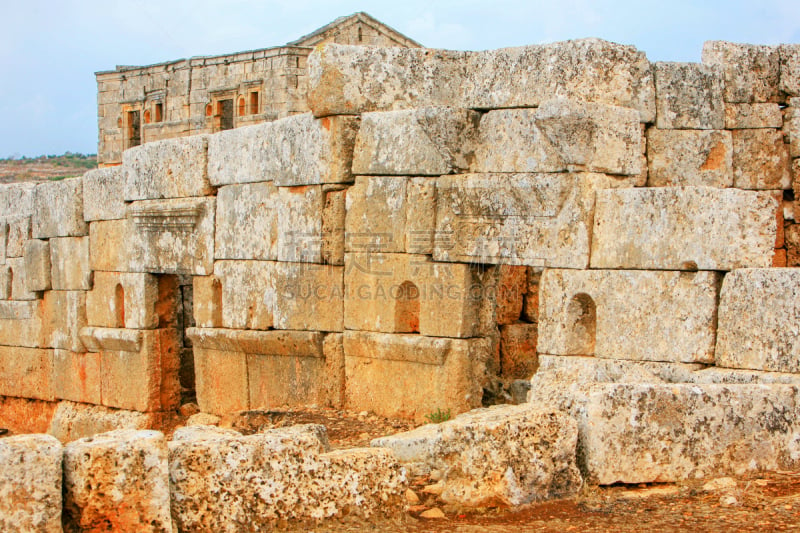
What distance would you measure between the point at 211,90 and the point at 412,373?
16.8 meters

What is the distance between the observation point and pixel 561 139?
7074mm

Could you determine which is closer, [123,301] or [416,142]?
[416,142]

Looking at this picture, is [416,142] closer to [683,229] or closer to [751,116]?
[683,229]

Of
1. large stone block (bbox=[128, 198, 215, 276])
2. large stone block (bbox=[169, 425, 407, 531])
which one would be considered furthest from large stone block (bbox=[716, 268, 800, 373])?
large stone block (bbox=[128, 198, 215, 276])

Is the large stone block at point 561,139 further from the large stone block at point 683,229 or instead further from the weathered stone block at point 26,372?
the weathered stone block at point 26,372

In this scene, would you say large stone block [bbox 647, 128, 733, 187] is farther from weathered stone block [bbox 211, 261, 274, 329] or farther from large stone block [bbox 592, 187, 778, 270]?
weathered stone block [bbox 211, 261, 274, 329]

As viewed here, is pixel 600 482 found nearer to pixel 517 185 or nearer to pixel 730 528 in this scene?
pixel 730 528

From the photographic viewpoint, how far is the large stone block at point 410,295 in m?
7.73

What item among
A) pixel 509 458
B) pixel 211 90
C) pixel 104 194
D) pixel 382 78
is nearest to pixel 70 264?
pixel 104 194

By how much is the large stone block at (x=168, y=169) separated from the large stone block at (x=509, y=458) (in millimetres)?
5215

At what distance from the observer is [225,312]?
9.36 meters

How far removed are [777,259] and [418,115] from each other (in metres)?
3.82

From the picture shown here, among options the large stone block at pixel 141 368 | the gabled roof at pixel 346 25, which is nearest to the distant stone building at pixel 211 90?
the gabled roof at pixel 346 25

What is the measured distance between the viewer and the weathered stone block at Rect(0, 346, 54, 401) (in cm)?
1177
